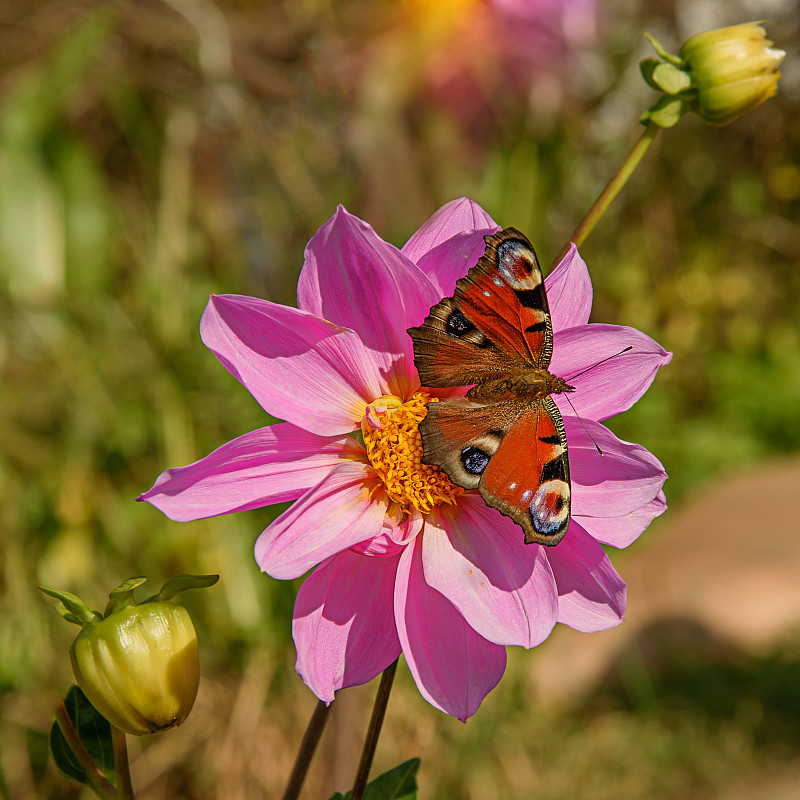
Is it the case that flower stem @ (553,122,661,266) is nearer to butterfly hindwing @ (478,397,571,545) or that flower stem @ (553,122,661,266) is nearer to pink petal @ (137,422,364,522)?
butterfly hindwing @ (478,397,571,545)

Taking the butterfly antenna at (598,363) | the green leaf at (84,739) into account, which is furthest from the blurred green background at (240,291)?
the butterfly antenna at (598,363)

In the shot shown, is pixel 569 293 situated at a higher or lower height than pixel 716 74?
lower

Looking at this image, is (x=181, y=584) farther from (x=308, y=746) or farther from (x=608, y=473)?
(x=608, y=473)

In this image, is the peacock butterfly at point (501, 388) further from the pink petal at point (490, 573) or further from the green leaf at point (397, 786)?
the green leaf at point (397, 786)

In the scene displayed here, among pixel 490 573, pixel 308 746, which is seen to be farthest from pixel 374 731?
Answer: pixel 490 573

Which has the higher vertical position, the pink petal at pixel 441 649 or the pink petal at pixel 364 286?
the pink petal at pixel 364 286

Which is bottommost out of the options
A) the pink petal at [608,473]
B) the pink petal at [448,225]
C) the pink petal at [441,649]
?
the pink petal at [441,649]

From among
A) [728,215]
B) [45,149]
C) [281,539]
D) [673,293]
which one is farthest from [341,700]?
[728,215]
